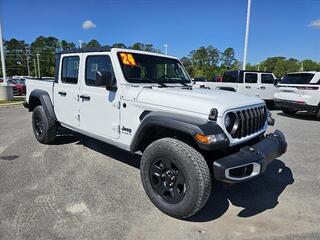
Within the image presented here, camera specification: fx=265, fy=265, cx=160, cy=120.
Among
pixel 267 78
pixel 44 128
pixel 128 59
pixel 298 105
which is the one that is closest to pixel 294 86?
pixel 298 105

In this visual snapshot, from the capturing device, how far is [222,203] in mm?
3574

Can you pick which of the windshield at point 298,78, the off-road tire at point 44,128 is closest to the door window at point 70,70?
the off-road tire at point 44,128

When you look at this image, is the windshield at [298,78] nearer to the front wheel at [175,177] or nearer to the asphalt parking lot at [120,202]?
the asphalt parking lot at [120,202]

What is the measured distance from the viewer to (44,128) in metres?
5.58

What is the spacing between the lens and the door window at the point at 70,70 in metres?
4.75

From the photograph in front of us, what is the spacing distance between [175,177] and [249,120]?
47.0 inches

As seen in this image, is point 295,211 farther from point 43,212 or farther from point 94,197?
point 43,212

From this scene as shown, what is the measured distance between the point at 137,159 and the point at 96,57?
204 centimetres

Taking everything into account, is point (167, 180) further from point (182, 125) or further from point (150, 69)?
point (150, 69)

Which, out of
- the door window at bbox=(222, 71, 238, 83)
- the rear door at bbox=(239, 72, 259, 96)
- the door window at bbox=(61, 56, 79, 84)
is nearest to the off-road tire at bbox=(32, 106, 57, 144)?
the door window at bbox=(61, 56, 79, 84)

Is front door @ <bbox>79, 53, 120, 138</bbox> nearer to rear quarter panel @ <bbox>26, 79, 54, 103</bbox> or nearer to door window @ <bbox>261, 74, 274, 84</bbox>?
rear quarter panel @ <bbox>26, 79, 54, 103</bbox>

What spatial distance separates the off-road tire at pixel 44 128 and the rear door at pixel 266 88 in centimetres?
1030

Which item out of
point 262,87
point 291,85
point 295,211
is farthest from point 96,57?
point 262,87

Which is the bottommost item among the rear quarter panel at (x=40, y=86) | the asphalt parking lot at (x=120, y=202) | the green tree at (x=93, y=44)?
the asphalt parking lot at (x=120, y=202)
